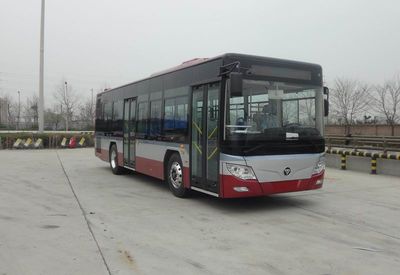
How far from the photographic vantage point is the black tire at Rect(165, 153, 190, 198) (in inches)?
389

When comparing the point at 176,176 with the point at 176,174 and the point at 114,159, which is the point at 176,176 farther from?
the point at 114,159

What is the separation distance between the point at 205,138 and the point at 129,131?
4.91 metres

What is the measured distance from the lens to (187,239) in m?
6.54

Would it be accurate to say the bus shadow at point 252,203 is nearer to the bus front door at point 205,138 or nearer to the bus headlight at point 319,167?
the bus front door at point 205,138

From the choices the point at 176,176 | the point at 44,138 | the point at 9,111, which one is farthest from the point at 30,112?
→ the point at 176,176

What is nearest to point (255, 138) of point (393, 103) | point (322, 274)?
point (322, 274)

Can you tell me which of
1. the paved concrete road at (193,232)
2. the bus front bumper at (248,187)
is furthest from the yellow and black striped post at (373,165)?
the bus front bumper at (248,187)

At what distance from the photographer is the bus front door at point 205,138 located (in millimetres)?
8477

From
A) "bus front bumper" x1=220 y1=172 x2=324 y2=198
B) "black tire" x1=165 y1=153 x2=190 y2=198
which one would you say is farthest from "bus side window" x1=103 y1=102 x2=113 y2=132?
"bus front bumper" x1=220 y1=172 x2=324 y2=198

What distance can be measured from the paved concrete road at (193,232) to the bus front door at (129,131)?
1502 millimetres

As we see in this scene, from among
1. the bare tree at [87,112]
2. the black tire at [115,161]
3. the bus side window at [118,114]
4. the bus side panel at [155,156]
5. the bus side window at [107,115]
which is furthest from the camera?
the bare tree at [87,112]

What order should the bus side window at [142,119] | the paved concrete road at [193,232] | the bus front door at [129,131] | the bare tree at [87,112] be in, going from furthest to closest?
the bare tree at [87,112], the bus front door at [129,131], the bus side window at [142,119], the paved concrete road at [193,232]

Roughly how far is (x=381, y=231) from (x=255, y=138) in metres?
2.66

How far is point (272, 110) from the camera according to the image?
326 inches
